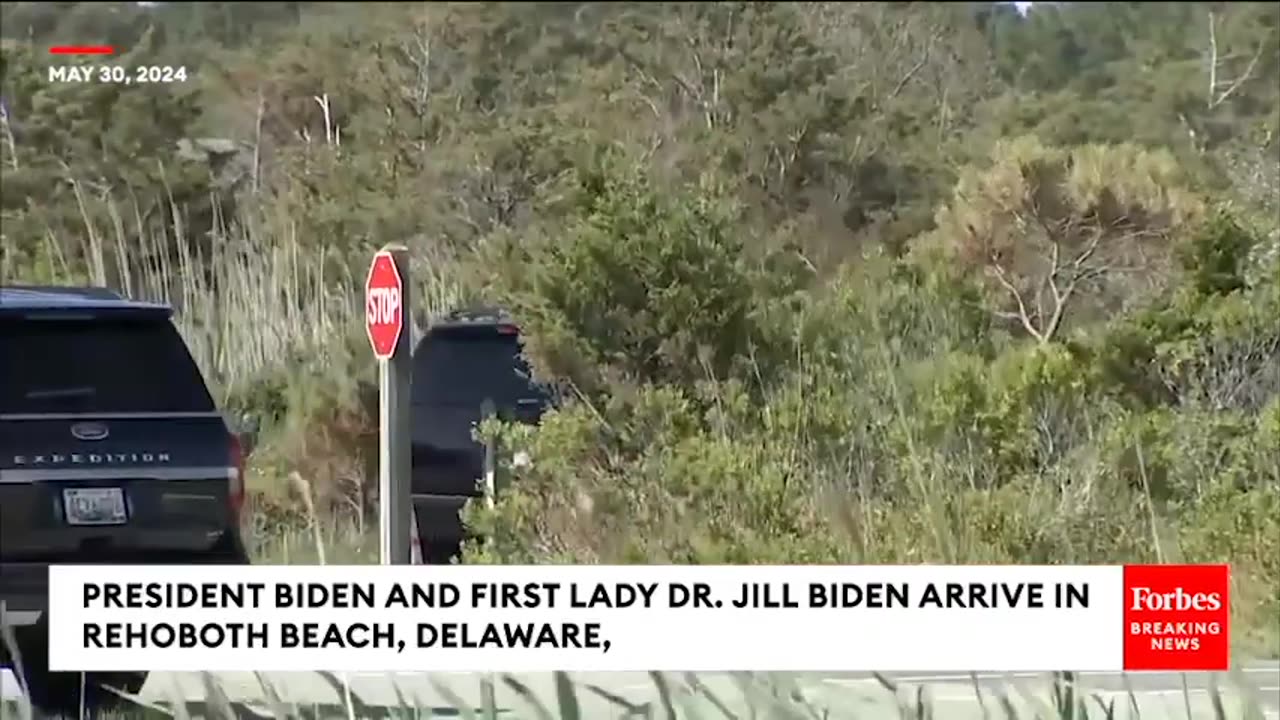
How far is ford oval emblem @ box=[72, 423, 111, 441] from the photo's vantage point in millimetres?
5477

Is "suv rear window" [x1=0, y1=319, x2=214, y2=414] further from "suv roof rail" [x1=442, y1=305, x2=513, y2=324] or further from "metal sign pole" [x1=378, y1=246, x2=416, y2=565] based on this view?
"suv roof rail" [x1=442, y1=305, x2=513, y2=324]

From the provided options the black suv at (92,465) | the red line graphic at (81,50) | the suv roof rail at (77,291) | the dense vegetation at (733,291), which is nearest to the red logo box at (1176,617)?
the dense vegetation at (733,291)

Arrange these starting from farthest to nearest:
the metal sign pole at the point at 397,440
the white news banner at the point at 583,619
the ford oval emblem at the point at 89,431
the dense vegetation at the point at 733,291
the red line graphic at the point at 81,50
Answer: the red line graphic at the point at 81,50, the dense vegetation at the point at 733,291, the metal sign pole at the point at 397,440, the ford oval emblem at the point at 89,431, the white news banner at the point at 583,619

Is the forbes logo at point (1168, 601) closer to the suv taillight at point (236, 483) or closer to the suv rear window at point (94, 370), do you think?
the suv taillight at point (236, 483)

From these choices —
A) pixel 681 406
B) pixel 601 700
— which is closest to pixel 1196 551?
pixel 681 406

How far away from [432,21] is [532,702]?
707cm

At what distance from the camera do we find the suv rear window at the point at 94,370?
5.56 meters

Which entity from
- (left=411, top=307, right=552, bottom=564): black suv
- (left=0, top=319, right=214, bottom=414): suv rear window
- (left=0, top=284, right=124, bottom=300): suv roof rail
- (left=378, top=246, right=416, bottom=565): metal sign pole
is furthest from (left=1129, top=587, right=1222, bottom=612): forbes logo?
(left=0, top=284, right=124, bottom=300): suv roof rail

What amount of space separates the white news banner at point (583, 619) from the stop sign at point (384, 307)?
79cm

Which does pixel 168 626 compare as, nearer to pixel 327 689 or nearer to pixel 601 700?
pixel 327 689

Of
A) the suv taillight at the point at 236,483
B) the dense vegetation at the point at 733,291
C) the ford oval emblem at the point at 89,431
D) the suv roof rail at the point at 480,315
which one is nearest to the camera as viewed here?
the ford oval emblem at the point at 89,431

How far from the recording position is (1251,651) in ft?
20.9

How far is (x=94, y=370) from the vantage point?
5.69 metres

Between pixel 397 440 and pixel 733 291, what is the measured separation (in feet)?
4.46
